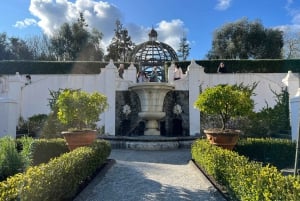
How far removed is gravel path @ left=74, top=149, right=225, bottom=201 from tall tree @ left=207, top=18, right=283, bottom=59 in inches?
956

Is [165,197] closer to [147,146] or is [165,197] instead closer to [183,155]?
[183,155]

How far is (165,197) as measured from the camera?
5.41 m

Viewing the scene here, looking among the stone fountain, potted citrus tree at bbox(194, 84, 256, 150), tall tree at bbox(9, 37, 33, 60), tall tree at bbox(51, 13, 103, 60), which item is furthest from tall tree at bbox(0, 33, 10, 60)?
potted citrus tree at bbox(194, 84, 256, 150)

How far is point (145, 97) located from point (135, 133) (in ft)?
6.22

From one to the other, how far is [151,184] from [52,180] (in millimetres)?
2438

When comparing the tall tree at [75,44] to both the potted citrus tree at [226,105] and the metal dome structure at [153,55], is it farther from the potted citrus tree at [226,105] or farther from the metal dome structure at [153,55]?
the potted citrus tree at [226,105]

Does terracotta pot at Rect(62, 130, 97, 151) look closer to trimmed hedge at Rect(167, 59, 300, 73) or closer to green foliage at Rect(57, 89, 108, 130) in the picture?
green foliage at Rect(57, 89, 108, 130)

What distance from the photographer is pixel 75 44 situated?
35.3 meters

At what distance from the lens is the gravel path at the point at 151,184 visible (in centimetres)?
548

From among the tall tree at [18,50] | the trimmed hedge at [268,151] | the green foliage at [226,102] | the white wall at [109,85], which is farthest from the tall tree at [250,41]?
the green foliage at [226,102]

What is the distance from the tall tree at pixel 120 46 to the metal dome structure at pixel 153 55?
57.2 ft

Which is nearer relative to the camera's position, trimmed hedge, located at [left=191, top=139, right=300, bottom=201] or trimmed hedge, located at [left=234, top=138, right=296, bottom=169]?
trimmed hedge, located at [left=191, top=139, right=300, bottom=201]

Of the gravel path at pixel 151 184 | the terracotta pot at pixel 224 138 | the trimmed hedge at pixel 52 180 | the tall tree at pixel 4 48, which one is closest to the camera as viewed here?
the trimmed hedge at pixel 52 180

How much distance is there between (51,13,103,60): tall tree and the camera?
35119mm
